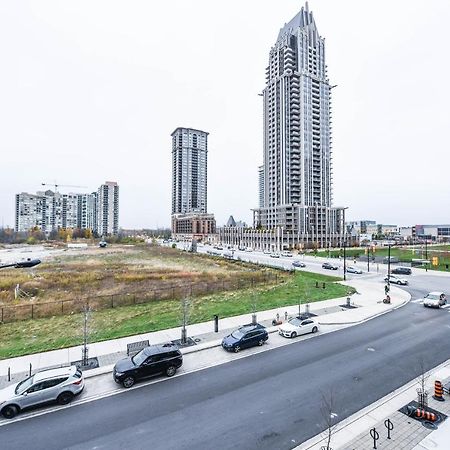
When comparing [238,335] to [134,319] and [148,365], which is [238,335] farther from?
[134,319]

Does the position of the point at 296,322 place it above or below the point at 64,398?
above

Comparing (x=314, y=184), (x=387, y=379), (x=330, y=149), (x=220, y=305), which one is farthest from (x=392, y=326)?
(x=330, y=149)

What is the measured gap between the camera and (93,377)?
14.7m

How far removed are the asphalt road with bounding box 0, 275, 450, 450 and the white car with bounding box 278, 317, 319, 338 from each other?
1224mm

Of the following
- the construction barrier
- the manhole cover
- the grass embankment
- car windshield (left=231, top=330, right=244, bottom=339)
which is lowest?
the grass embankment

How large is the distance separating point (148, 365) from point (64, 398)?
3693 millimetres

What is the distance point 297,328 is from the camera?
2030 cm

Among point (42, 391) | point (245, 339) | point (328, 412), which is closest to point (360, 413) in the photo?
point (328, 412)

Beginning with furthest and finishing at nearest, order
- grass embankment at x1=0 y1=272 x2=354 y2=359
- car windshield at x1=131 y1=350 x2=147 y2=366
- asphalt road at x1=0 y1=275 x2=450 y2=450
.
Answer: grass embankment at x1=0 y1=272 x2=354 y2=359 < car windshield at x1=131 y1=350 x2=147 y2=366 < asphalt road at x1=0 y1=275 x2=450 y2=450

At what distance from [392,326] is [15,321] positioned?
2991cm

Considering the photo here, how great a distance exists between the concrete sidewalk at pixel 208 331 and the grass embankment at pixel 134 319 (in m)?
0.96

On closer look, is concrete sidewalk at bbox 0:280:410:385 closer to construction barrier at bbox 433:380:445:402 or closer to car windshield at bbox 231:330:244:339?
car windshield at bbox 231:330:244:339

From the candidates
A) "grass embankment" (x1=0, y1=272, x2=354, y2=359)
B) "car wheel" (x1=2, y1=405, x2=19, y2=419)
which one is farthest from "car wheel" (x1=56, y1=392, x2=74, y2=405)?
"grass embankment" (x1=0, y1=272, x2=354, y2=359)

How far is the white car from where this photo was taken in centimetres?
2006
